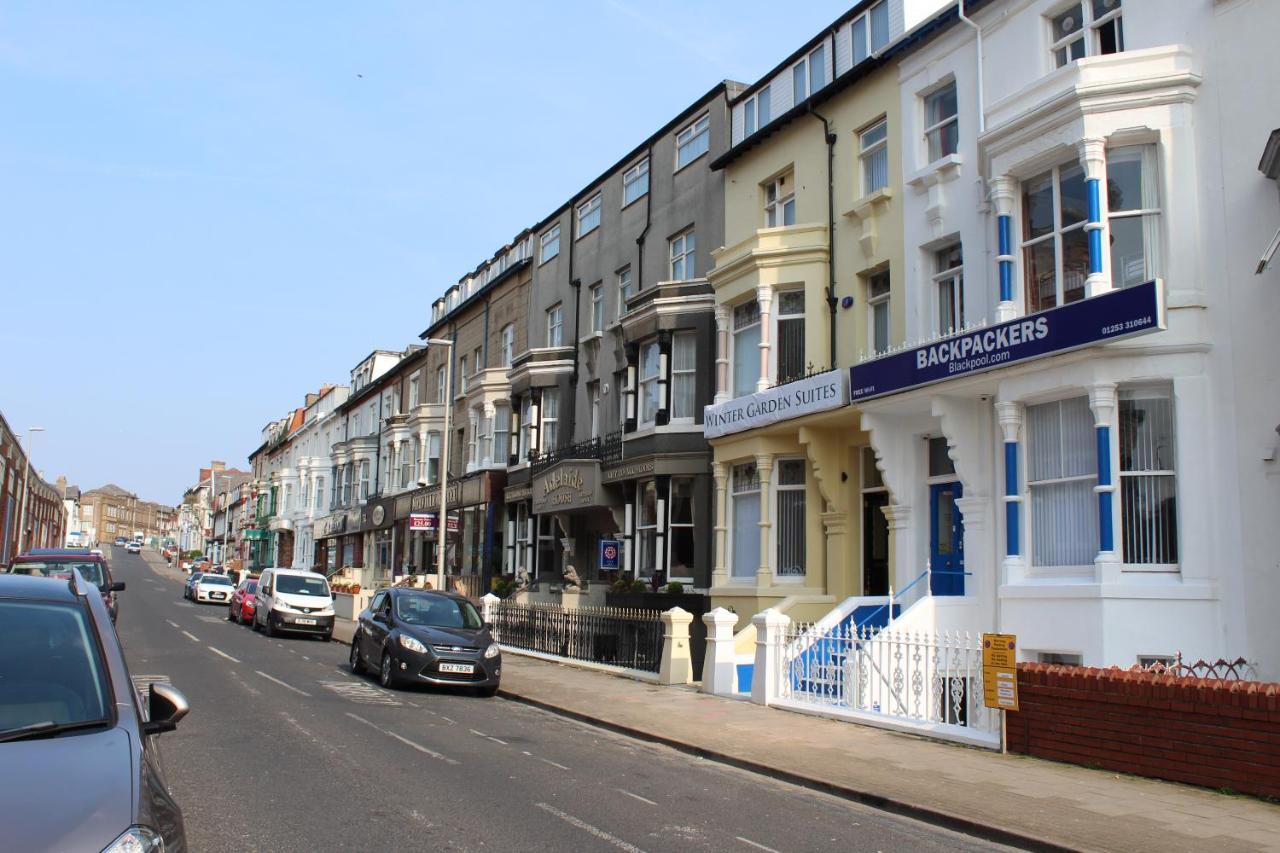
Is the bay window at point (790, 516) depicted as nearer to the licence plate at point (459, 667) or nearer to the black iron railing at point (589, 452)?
the black iron railing at point (589, 452)

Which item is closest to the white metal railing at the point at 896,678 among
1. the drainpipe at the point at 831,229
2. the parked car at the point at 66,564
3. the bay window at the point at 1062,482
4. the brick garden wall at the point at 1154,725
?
the brick garden wall at the point at 1154,725

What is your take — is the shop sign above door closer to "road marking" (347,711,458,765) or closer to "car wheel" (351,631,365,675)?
"road marking" (347,711,458,765)

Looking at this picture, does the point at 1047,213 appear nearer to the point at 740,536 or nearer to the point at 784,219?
the point at 784,219

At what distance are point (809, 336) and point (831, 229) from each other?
2120 millimetres

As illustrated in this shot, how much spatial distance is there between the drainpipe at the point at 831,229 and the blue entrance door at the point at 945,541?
339 centimetres

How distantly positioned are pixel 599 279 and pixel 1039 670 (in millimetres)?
20310

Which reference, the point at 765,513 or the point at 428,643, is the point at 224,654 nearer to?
the point at 428,643

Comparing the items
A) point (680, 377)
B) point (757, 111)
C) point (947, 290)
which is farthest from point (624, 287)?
point (947, 290)

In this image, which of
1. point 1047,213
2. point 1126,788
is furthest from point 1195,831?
point 1047,213

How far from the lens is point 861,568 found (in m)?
19.7

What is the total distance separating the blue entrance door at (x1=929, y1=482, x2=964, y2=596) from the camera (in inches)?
686

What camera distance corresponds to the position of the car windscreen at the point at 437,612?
1817 cm

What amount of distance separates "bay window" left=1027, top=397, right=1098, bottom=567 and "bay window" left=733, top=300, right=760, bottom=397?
7.28 meters

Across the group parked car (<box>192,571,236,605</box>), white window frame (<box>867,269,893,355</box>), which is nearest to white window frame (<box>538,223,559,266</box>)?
white window frame (<box>867,269,893,355</box>)
